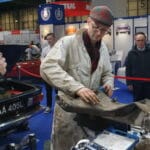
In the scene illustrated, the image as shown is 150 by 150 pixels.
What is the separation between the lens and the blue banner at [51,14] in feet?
48.3

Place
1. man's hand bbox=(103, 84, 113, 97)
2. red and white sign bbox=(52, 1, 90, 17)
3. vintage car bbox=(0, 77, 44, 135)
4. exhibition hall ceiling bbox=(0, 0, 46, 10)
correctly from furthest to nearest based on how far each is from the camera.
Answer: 1. exhibition hall ceiling bbox=(0, 0, 46, 10)
2. red and white sign bbox=(52, 1, 90, 17)
3. vintage car bbox=(0, 77, 44, 135)
4. man's hand bbox=(103, 84, 113, 97)

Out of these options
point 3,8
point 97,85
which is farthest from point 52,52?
point 3,8

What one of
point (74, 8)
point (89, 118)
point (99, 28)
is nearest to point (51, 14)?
point (74, 8)

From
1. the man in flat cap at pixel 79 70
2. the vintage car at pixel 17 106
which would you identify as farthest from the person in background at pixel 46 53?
the man in flat cap at pixel 79 70

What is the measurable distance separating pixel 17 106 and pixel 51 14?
35.8ft

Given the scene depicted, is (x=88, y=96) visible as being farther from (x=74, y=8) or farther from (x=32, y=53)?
(x=74, y=8)

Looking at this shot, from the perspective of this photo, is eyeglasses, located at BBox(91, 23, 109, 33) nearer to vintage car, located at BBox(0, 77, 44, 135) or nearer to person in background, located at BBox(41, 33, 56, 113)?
vintage car, located at BBox(0, 77, 44, 135)

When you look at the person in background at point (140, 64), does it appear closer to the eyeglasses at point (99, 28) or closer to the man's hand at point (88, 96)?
the eyeglasses at point (99, 28)

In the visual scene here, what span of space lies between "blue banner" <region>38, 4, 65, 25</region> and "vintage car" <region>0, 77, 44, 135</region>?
10063 millimetres

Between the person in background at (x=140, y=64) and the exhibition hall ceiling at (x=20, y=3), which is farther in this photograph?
the exhibition hall ceiling at (x=20, y=3)

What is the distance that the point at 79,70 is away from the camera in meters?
2.46

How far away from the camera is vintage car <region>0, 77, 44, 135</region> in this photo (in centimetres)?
402

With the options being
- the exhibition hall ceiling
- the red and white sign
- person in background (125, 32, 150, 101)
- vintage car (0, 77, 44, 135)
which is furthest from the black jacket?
the exhibition hall ceiling

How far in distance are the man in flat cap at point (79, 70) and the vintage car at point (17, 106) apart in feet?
5.36
